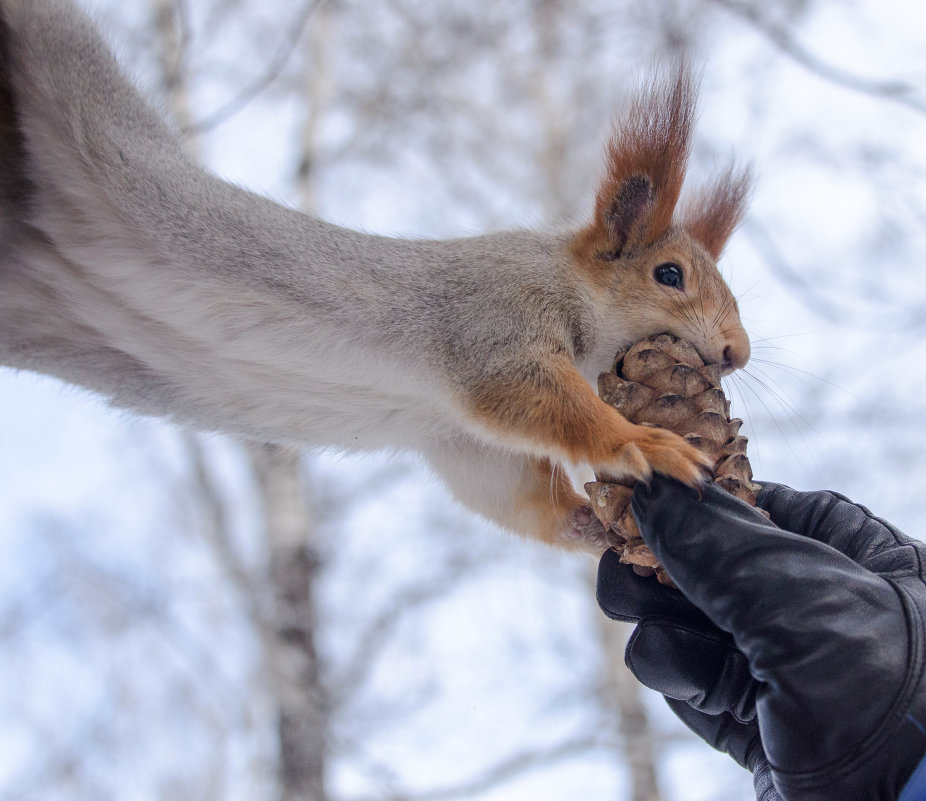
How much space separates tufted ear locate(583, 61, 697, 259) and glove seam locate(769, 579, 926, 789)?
810 millimetres

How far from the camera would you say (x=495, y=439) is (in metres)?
1.27

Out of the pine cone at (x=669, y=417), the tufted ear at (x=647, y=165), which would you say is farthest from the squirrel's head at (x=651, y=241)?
the pine cone at (x=669, y=417)

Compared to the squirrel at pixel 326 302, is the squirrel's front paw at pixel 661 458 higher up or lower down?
lower down

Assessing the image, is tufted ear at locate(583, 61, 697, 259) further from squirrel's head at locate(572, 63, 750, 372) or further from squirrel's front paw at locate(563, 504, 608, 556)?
squirrel's front paw at locate(563, 504, 608, 556)

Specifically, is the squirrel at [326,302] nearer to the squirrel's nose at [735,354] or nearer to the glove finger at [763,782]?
the squirrel's nose at [735,354]

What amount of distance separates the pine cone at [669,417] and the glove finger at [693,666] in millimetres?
85

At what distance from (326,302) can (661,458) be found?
1.85ft

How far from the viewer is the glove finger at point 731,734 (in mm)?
1242

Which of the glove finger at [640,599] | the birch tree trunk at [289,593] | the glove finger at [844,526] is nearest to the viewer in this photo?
the glove finger at [844,526]

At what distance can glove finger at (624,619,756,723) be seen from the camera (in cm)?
115

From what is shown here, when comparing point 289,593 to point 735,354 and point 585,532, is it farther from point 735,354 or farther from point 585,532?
point 735,354

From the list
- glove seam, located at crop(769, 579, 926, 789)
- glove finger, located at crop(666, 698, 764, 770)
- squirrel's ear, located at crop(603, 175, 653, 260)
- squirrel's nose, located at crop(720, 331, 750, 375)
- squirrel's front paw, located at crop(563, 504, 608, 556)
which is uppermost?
squirrel's ear, located at crop(603, 175, 653, 260)

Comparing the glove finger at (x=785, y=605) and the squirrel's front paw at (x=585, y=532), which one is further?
the squirrel's front paw at (x=585, y=532)

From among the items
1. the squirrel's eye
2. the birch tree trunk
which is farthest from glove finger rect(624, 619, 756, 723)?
the birch tree trunk
